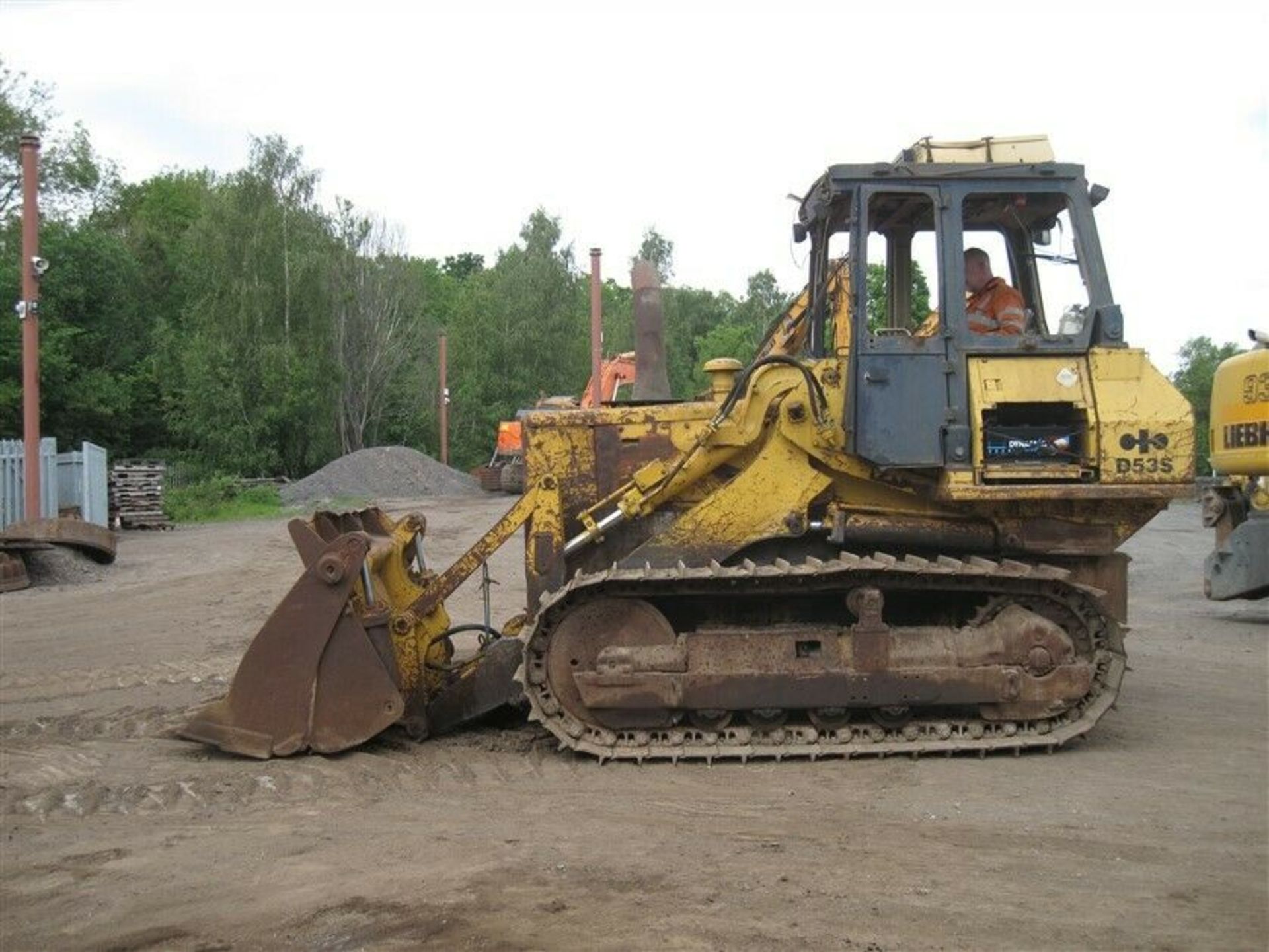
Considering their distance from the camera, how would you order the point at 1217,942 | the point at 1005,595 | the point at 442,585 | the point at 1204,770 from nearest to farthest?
the point at 1217,942 < the point at 1204,770 < the point at 1005,595 < the point at 442,585

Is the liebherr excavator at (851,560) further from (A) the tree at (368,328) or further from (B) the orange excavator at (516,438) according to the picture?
(A) the tree at (368,328)

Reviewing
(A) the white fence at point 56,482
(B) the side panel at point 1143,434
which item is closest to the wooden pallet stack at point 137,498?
(A) the white fence at point 56,482

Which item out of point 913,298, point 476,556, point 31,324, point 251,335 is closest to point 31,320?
point 31,324

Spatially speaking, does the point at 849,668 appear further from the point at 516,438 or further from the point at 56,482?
the point at 516,438

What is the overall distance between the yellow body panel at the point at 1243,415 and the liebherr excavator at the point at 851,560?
6.02m

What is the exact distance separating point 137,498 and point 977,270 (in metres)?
23.4

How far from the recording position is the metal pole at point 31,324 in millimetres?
17672

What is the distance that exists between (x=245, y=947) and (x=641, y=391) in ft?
18.5

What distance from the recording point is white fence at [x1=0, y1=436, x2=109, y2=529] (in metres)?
19.7

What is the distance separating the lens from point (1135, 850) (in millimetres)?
4836

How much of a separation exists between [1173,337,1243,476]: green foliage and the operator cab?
22.3 metres

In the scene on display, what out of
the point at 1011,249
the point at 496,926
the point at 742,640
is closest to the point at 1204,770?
the point at 742,640

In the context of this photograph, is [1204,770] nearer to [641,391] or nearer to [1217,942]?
[1217,942]

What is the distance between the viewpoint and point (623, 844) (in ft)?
16.5
